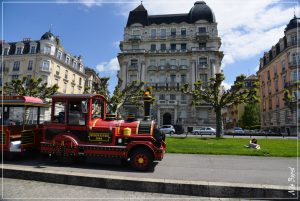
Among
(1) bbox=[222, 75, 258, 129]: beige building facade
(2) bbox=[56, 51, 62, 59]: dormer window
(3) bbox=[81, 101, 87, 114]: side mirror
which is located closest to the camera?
(3) bbox=[81, 101, 87, 114]: side mirror

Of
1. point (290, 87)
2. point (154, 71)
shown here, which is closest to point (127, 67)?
point (154, 71)

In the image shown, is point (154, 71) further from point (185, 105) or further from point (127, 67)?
point (185, 105)

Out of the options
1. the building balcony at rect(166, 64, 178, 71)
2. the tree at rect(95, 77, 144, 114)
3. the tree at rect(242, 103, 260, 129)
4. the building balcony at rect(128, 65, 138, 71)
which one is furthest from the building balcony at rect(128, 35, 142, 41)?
the tree at rect(242, 103, 260, 129)

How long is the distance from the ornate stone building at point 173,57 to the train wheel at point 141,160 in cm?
4018

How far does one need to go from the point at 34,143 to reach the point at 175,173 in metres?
6.67

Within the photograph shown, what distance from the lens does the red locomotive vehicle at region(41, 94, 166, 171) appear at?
8.99 m

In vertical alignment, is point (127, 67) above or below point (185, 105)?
above

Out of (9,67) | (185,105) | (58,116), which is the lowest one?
(58,116)

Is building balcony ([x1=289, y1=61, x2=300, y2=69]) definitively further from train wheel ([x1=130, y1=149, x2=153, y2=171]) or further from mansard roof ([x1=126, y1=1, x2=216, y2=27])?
train wheel ([x1=130, y1=149, x2=153, y2=171])

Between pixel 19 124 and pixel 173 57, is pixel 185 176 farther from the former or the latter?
pixel 173 57

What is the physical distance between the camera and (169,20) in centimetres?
5647

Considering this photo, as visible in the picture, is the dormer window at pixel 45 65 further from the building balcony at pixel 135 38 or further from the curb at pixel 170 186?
the curb at pixel 170 186

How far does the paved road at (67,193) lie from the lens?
6152 millimetres

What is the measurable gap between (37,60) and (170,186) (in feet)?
165
